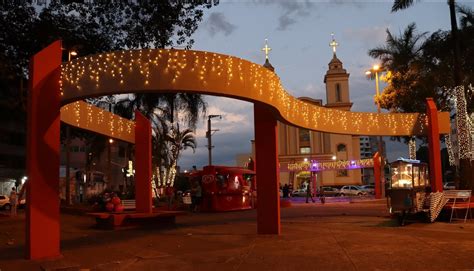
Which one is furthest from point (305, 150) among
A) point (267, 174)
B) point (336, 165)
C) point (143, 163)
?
point (267, 174)

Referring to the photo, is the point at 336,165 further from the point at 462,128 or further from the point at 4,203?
the point at 4,203

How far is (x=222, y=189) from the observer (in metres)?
28.3

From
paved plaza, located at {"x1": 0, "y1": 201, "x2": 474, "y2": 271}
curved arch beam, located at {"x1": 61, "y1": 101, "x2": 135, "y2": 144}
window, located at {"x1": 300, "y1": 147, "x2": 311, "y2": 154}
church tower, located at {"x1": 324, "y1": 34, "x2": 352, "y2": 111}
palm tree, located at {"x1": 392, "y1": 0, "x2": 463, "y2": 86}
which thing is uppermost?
church tower, located at {"x1": 324, "y1": 34, "x2": 352, "y2": 111}

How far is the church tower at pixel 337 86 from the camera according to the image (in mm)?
68062

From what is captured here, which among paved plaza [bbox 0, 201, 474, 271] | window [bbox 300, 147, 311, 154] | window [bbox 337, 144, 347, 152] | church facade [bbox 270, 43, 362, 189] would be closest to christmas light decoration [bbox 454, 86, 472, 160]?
paved plaza [bbox 0, 201, 474, 271]

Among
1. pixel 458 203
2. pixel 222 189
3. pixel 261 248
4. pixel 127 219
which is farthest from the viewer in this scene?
pixel 222 189

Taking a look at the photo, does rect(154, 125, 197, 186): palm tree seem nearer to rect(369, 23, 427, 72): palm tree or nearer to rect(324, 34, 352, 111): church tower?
rect(369, 23, 427, 72): palm tree

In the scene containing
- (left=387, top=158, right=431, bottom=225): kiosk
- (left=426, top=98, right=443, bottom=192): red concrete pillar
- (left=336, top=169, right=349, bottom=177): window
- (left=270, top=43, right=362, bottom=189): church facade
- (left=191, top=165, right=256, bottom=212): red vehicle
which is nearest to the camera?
(left=387, top=158, right=431, bottom=225): kiosk

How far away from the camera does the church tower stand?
6806 centimetres

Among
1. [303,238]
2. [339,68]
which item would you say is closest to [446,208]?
[303,238]

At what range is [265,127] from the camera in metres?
14.2

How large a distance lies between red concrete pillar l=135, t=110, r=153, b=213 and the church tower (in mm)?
51474

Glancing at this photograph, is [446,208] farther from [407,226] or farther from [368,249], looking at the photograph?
[368,249]

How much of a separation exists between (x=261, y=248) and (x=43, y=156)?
5031 mm
